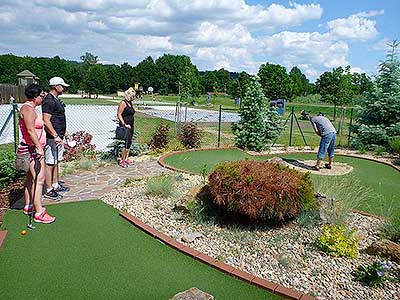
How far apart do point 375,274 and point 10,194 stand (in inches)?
214

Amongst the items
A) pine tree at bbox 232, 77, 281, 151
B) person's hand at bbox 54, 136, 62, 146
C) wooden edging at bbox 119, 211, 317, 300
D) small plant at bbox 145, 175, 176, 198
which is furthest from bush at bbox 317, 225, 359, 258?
pine tree at bbox 232, 77, 281, 151

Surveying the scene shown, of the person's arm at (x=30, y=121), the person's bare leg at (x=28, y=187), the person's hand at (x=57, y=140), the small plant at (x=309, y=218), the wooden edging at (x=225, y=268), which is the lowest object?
the wooden edging at (x=225, y=268)

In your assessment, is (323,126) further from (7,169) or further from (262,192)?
(7,169)

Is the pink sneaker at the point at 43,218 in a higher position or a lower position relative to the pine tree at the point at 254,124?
lower

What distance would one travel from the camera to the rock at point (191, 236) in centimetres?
452

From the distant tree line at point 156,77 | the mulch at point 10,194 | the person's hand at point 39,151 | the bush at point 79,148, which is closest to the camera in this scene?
the person's hand at point 39,151

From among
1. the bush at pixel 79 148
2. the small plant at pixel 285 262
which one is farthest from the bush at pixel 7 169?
the small plant at pixel 285 262

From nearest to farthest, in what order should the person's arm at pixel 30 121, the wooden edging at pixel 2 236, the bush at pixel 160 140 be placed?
1. the wooden edging at pixel 2 236
2. the person's arm at pixel 30 121
3. the bush at pixel 160 140

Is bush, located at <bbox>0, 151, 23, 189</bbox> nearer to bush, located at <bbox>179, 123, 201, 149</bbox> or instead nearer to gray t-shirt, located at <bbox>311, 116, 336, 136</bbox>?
bush, located at <bbox>179, 123, 201, 149</bbox>

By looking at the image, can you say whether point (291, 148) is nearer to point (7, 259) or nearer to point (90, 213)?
point (90, 213)

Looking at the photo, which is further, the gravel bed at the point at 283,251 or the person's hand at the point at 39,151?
the person's hand at the point at 39,151

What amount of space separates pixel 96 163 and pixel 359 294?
6.50m

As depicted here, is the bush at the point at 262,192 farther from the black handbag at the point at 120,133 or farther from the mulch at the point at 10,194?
the black handbag at the point at 120,133

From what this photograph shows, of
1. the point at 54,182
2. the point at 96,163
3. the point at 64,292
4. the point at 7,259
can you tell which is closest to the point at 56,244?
the point at 7,259
